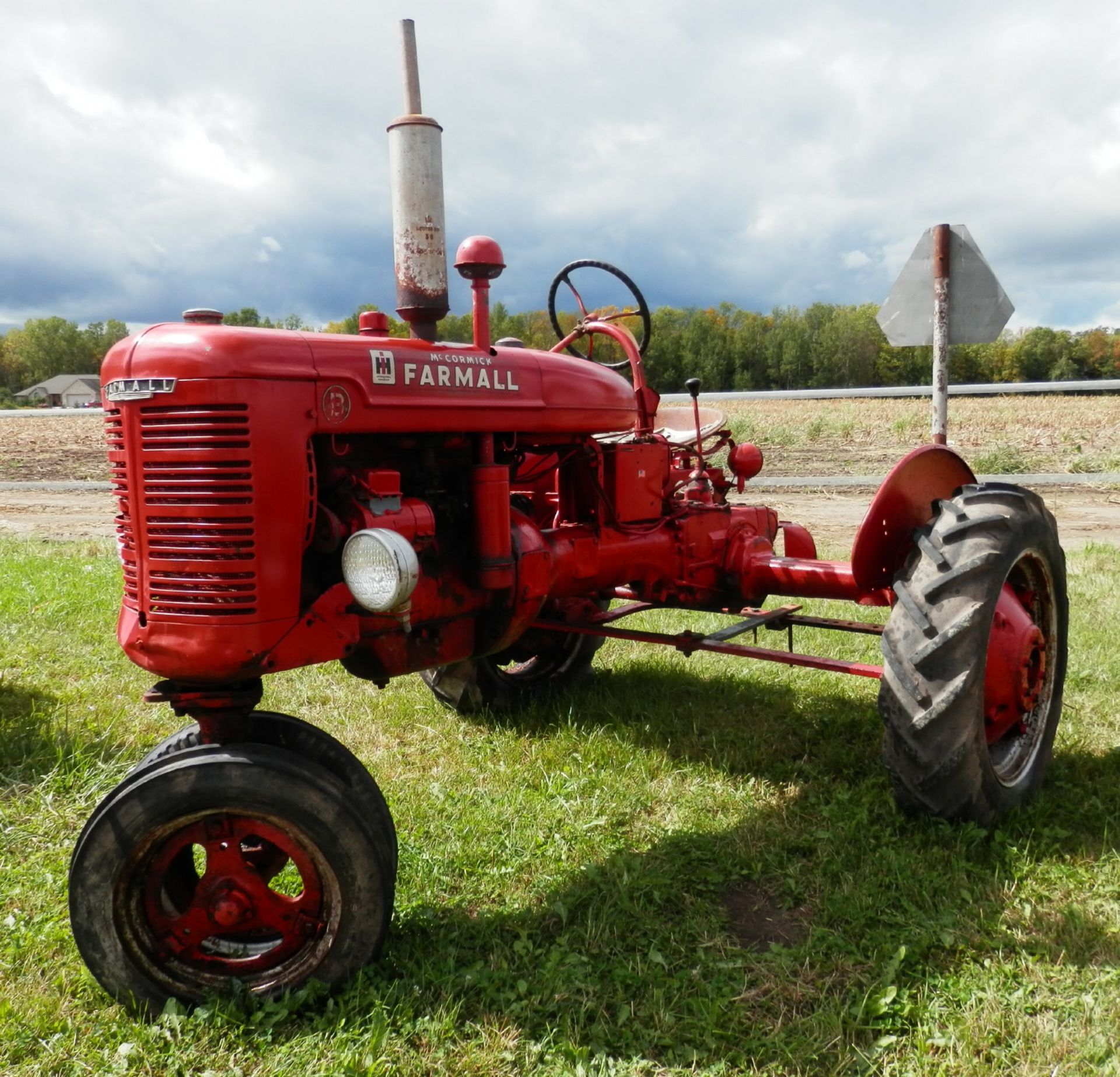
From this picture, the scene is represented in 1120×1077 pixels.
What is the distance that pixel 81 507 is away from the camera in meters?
11.3

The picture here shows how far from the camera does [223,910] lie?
2.27 m

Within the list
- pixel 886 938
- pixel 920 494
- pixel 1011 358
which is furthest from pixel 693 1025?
pixel 1011 358

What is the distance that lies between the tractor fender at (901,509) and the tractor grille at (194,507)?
200 cm

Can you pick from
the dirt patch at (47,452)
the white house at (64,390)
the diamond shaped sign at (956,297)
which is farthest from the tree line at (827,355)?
the white house at (64,390)

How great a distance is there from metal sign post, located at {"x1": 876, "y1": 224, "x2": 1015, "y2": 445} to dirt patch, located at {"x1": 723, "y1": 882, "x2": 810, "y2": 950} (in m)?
3.10

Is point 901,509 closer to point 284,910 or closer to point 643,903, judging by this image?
point 643,903

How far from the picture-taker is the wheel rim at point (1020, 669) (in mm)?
3154

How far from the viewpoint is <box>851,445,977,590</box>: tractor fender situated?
324 centimetres

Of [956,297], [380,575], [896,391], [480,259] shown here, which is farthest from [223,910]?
[896,391]

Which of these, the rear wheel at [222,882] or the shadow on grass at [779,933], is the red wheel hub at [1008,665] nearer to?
the shadow on grass at [779,933]

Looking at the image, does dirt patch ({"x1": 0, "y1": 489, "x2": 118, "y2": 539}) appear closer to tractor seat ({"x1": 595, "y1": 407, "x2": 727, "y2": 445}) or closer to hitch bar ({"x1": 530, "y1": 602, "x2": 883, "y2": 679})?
tractor seat ({"x1": 595, "y1": 407, "x2": 727, "y2": 445})

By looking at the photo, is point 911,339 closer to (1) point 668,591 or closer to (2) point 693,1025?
(1) point 668,591

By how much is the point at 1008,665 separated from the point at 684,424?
2.14 metres

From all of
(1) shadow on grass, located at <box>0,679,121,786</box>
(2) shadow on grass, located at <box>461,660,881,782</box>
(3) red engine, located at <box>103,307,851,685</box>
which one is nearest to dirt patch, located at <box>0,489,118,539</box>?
(1) shadow on grass, located at <box>0,679,121,786</box>
